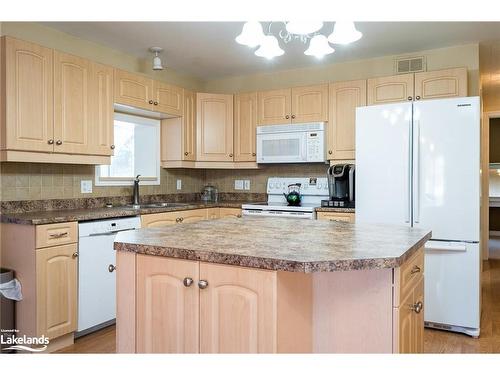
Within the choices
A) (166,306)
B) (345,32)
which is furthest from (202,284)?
(345,32)

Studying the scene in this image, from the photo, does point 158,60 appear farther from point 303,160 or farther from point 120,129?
point 303,160

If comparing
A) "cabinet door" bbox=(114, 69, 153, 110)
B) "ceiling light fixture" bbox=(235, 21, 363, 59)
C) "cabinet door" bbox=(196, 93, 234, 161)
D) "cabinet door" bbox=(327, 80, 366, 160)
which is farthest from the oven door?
"ceiling light fixture" bbox=(235, 21, 363, 59)

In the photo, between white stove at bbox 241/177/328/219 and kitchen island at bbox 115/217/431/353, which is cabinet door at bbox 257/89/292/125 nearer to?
white stove at bbox 241/177/328/219

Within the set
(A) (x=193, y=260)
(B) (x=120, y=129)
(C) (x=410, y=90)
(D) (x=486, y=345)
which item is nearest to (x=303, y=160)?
(C) (x=410, y=90)

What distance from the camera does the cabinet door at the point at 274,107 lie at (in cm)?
407

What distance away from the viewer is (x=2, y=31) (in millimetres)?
2850

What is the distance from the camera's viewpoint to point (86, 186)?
3.45 meters

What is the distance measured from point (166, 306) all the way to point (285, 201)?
113 inches

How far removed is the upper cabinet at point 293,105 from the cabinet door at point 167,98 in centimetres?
82

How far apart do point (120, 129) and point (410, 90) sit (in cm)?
270

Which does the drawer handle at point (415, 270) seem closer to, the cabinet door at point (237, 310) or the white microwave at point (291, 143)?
the cabinet door at point (237, 310)

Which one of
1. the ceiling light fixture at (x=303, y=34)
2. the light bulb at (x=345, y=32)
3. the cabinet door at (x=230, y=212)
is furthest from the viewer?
the cabinet door at (x=230, y=212)

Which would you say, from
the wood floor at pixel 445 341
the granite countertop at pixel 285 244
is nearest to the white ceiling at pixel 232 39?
the granite countertop at pixel 285 244
